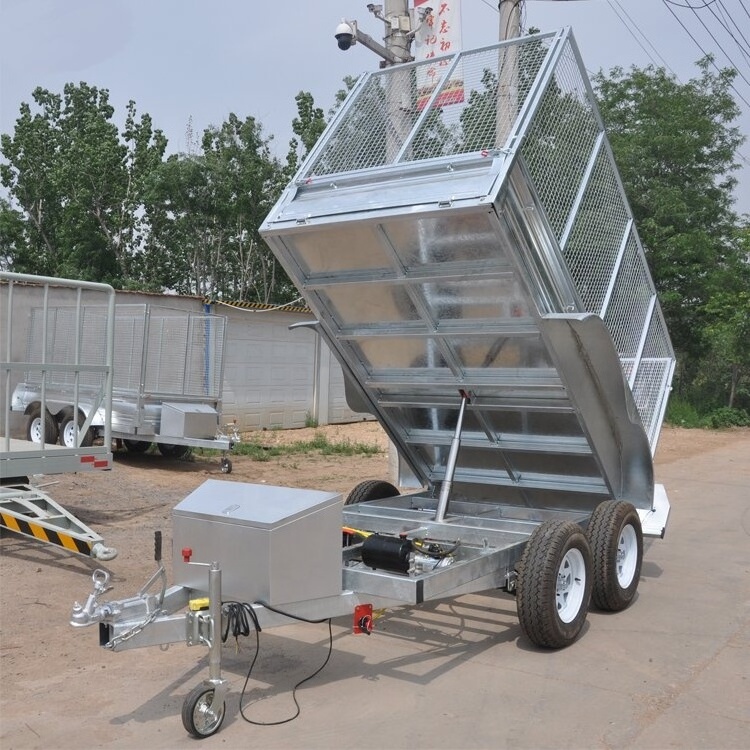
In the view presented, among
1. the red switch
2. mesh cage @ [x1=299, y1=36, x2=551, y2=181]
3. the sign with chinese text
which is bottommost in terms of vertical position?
the red switch

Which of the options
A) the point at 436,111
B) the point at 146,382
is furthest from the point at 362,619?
the point at 146,382

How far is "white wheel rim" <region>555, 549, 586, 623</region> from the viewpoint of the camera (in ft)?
19.1

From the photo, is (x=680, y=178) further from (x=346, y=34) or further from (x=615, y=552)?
(x=615, y=552)

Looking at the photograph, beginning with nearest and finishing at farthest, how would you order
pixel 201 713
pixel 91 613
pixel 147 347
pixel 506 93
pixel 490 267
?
pixel 91 613
pixel 201 713
pixel 490 267
pixel 506 93
pixel 147 347

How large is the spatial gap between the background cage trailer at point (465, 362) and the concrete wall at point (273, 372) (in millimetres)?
10410

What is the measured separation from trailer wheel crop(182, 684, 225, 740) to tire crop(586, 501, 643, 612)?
10.0 ft

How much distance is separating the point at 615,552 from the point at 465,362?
5.75 feet

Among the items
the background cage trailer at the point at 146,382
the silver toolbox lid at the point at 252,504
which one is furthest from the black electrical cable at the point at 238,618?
the background cage trailer at the point at 146,382

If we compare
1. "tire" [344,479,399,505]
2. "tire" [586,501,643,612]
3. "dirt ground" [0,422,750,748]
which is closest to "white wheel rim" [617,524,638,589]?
"tire" [586,501,643,612]

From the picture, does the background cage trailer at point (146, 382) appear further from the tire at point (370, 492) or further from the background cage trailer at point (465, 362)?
the background cage trailer at point (465, 362)

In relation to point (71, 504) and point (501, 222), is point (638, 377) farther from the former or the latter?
point (71, 504)

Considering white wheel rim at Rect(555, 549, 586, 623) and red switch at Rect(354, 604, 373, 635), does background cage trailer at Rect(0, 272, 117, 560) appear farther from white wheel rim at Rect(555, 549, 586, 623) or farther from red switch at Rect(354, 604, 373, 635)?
white wheel rim at Rect(555, 549, 586, 623)

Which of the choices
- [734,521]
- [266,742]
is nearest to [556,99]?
[266,742]

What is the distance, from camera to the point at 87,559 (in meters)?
7.90
